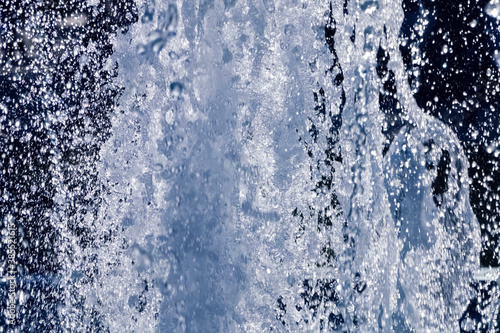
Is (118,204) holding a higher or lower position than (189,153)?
lower

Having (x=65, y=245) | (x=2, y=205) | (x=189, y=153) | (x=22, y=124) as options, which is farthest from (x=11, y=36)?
(x=189, y=153)

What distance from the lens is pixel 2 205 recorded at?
156cm

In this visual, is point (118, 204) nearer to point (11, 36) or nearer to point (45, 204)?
point (45, 204)

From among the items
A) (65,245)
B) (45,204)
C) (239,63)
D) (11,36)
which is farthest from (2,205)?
(239,63)

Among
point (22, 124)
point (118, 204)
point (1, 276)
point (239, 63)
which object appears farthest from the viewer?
point (22, 124)

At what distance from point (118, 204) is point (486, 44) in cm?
136

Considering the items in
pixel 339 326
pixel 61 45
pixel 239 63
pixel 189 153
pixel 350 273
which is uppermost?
pixel 61 45

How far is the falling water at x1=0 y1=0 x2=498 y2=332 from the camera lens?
3.33 ft

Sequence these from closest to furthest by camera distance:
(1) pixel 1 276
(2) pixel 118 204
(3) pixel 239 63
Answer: (3) pixel 239 63
(2) pixel 118 204
(1) pixel 1 276

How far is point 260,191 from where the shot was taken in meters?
1.02

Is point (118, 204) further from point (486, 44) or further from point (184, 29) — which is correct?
point (486, 44)

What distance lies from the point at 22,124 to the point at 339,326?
4.21 feet

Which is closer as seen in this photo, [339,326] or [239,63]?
[239,63]

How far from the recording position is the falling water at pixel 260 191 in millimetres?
1016
